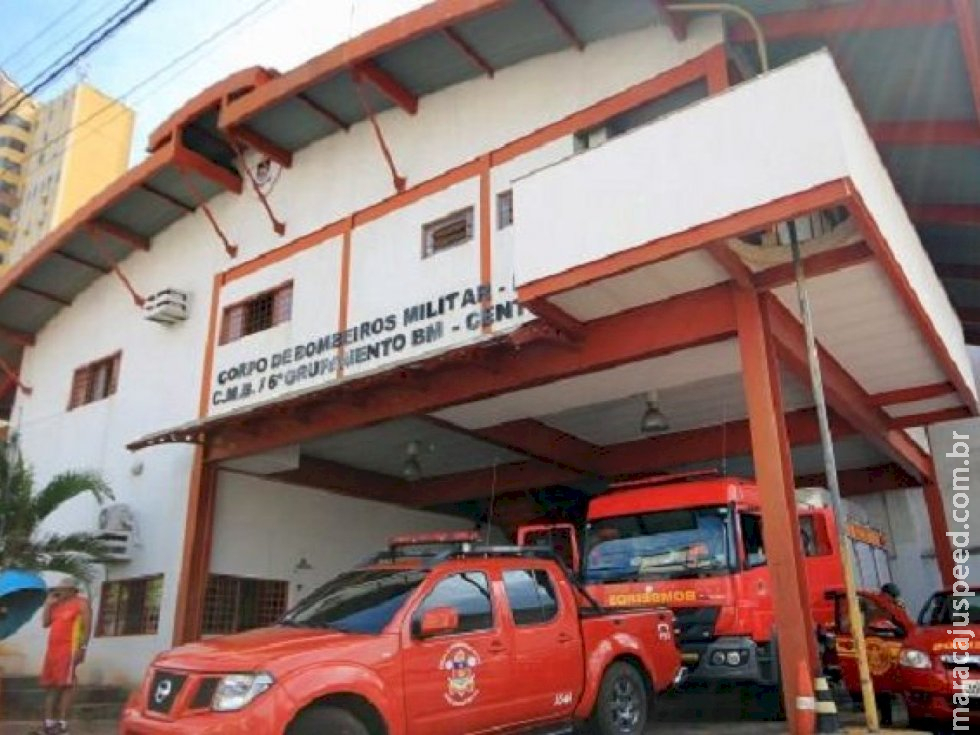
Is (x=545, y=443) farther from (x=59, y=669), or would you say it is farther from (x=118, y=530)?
(x=118, y=530)

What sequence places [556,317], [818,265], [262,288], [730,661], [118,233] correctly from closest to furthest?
[818,265], [730,661], [556,317], [262,288], [118,233]

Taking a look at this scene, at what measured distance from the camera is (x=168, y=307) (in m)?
16.6

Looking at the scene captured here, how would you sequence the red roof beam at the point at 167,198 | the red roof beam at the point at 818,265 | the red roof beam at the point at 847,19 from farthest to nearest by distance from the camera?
the red roof beam at the point at 167,198, the red roof beam at the point at 847,19, the red roof beam at the point at 818,265

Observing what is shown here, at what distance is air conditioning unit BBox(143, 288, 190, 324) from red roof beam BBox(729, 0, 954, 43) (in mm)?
11326

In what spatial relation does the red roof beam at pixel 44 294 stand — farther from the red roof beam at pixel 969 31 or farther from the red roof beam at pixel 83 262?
the red roof beam at pixel 969 31

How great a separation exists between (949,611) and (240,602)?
11051 mm

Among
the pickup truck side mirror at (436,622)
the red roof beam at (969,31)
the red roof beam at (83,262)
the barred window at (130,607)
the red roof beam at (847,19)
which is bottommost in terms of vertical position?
the pickup truck side mirror at (436,622)

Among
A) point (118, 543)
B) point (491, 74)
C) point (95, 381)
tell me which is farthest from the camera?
point (95, 381)

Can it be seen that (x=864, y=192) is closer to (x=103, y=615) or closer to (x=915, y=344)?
(x=915, y=344)

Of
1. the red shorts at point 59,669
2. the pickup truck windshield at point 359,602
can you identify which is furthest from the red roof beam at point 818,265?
the red shorts at point 59,669

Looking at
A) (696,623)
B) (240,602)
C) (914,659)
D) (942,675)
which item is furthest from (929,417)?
(240,602)

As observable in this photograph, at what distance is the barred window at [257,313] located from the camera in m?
14.0

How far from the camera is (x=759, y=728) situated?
849cm

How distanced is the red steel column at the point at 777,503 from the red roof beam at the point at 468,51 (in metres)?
6.69
